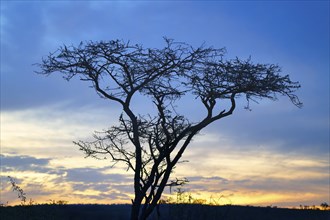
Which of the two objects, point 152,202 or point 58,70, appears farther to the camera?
point 58,70

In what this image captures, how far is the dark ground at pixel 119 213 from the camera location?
75.3 ft

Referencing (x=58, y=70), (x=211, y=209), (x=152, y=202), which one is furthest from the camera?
(x=211, y=209)

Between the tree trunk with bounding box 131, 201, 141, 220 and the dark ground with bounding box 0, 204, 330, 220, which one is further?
the dark ground with bounding box 0, 204, 330, 220

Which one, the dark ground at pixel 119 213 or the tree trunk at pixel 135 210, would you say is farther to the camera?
the dark ground at pixel 119 213

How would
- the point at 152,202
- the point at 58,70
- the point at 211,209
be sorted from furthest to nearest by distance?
1. the point at 211,209
2. the point at 58,70
3. the point at 152,202

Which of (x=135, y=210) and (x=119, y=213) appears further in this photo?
(x=119, y=213)

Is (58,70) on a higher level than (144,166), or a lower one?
higher

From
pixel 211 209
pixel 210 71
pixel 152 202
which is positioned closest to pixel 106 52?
pixel 210 71

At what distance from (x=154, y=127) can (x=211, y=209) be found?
16.8 feet

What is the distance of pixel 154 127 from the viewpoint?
19.0 m

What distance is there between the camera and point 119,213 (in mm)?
24672

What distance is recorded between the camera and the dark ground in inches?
904

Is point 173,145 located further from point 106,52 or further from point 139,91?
point 106,52

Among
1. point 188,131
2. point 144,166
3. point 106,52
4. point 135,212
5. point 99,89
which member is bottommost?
point 135,212
